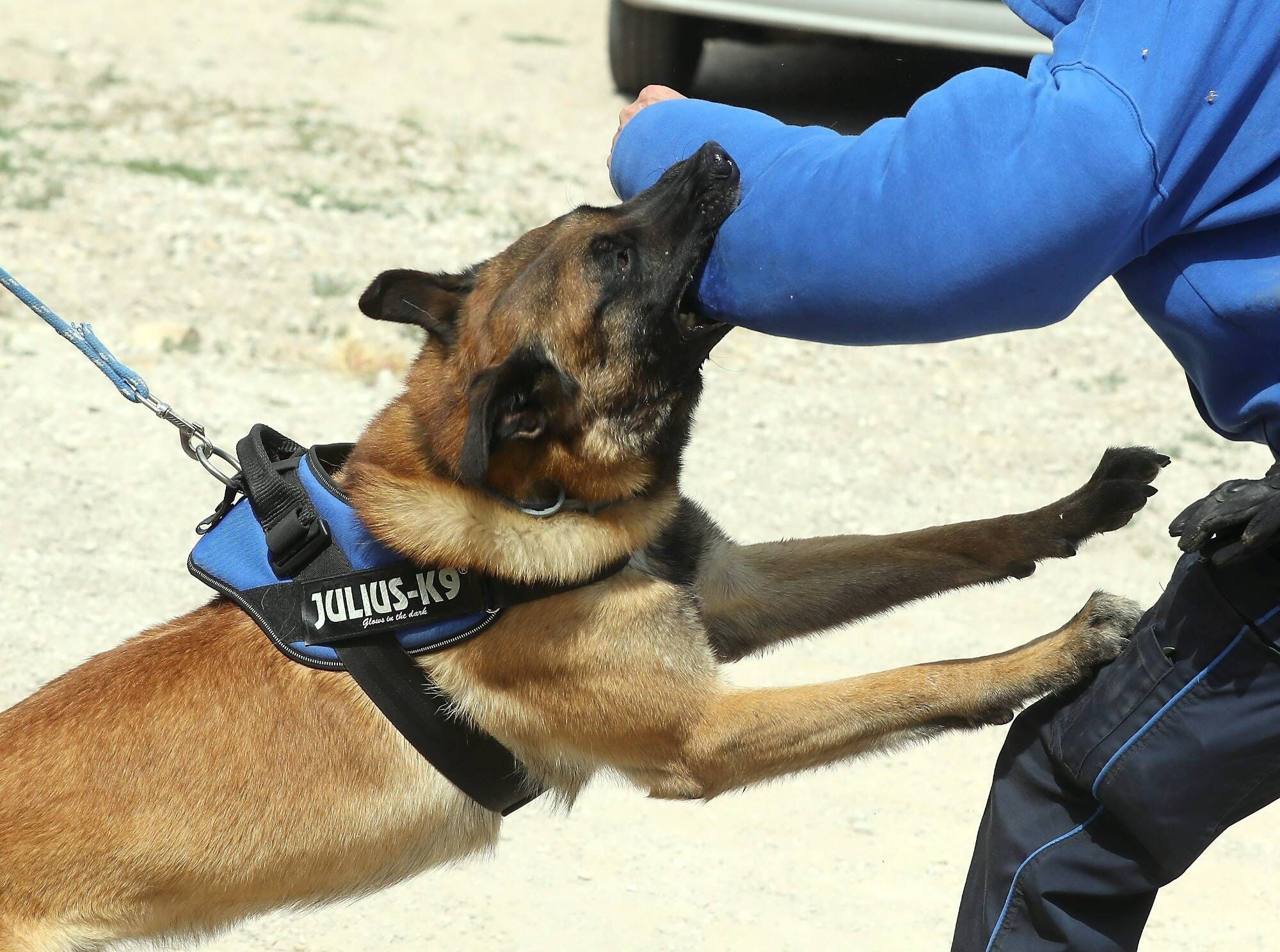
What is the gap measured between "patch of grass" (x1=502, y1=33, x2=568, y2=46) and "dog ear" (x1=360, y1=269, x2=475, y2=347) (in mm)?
7864

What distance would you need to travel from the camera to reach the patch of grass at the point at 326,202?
7.10m

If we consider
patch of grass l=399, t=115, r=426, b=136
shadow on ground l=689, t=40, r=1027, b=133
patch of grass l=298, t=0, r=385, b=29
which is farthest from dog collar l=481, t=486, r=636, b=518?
patch of grass l=298, t=0, r=385, b=29

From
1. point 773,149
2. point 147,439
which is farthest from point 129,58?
point 773,149

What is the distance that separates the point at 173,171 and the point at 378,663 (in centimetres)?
556

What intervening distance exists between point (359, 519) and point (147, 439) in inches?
116

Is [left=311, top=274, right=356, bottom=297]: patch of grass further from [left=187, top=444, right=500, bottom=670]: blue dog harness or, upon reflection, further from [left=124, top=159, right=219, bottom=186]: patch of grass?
[left=187, top=444, right=500, bottom=670]: blue dog harness

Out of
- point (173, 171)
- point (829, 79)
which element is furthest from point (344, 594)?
point (829, 79)

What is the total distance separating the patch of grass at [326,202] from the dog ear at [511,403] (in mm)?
4782

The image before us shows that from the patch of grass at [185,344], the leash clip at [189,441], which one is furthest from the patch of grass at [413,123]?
the leash clip at [189,441]

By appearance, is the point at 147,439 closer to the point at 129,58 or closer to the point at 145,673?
the point at 145,673

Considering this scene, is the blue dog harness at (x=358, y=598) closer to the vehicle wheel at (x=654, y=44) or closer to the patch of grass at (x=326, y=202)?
the patch of grass at (x=326, y=202)

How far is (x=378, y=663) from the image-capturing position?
8.62 feet

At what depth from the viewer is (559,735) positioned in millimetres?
2721

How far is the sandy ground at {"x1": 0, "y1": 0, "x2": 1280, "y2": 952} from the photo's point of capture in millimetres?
3488
